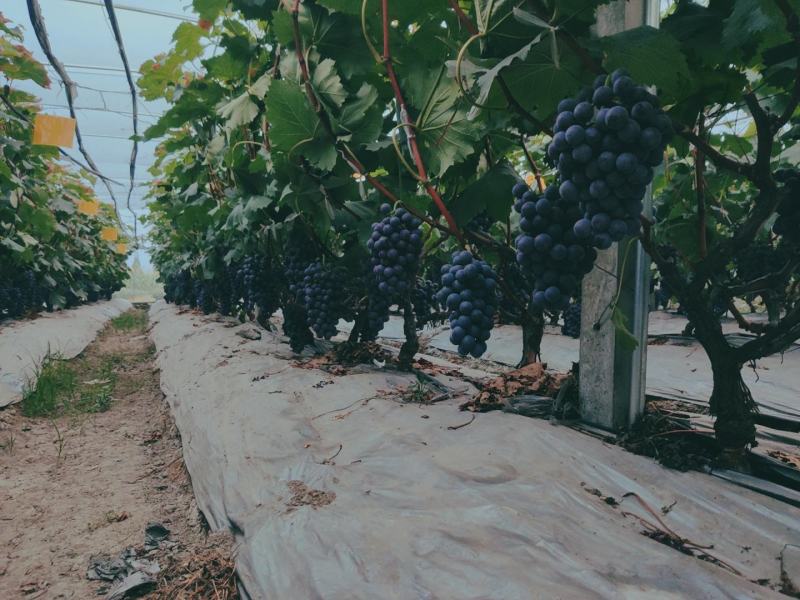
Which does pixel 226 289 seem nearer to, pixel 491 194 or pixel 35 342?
pixel 35 342

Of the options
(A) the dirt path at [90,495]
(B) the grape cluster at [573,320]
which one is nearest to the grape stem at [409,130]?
(A) the dirt path at [90,495]

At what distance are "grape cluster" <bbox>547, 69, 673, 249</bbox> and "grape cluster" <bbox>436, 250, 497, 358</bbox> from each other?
72cm

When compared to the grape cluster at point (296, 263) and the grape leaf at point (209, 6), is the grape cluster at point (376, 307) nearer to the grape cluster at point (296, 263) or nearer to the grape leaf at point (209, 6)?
the grape cluster at point (296, 263)

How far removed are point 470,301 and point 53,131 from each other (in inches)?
151

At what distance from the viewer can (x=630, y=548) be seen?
136 centimetres

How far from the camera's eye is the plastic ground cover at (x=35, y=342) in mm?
5000

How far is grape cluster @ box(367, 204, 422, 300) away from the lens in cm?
255

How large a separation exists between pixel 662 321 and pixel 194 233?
626cm

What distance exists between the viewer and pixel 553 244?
1.39 m

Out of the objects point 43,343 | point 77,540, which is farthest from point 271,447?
point 43,343

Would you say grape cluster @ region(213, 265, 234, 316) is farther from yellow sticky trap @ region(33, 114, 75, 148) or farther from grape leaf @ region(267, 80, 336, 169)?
grape leaf @ region(267, 80, 336, 169)

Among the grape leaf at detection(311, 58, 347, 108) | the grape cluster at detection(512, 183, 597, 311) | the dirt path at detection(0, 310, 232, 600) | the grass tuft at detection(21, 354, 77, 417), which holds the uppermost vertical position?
the grape leaf at detection(311, 58, 347, 108)

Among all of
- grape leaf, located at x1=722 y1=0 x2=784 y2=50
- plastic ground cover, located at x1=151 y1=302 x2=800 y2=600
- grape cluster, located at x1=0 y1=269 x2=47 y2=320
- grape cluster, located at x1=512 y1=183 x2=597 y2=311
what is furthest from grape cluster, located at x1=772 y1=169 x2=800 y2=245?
grape cluster, located at x1=0 y1=269 x2=47 y2=320

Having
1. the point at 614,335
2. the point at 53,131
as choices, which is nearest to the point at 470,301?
the point at 614,335
